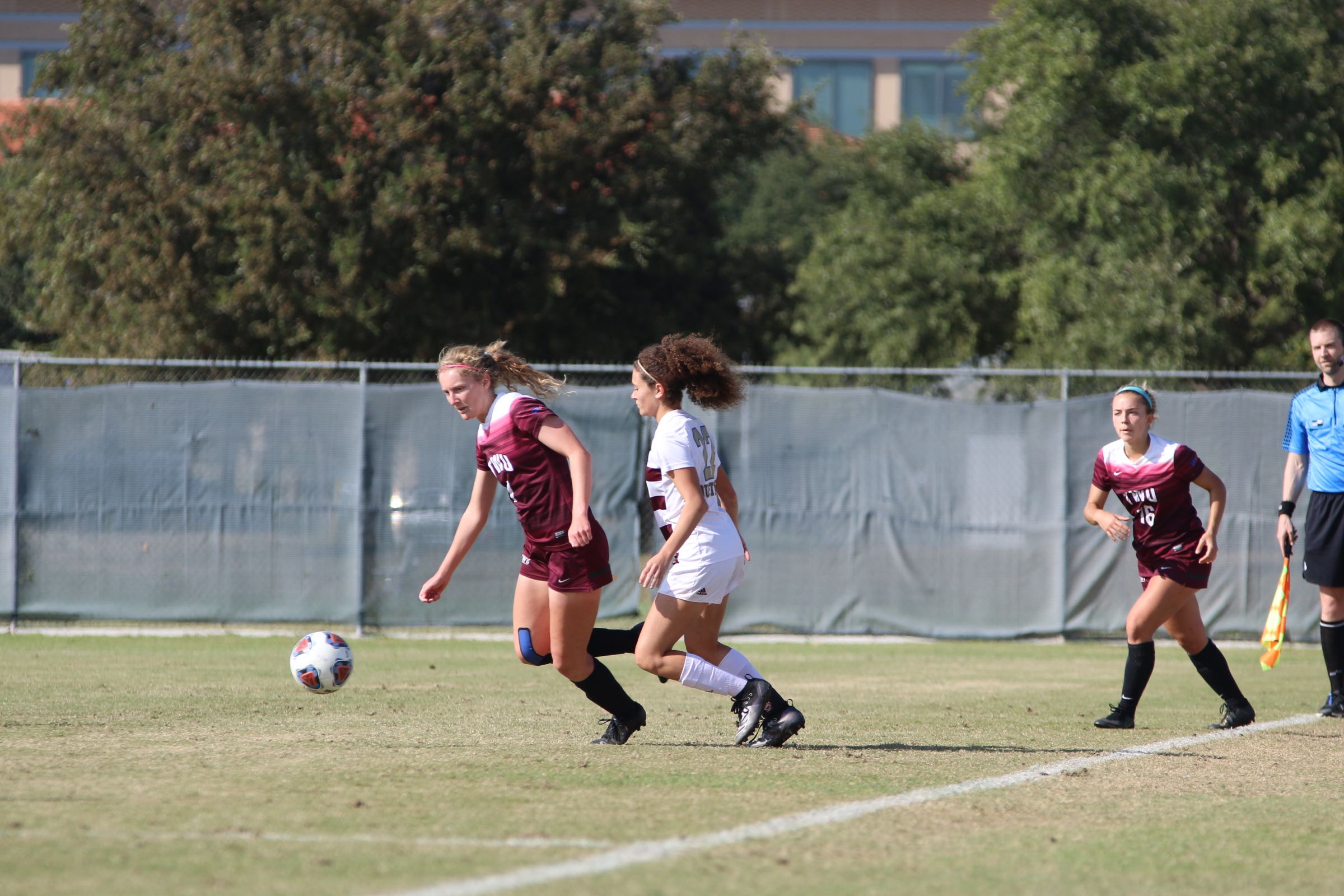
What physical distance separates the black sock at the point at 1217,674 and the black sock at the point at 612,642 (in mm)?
3095

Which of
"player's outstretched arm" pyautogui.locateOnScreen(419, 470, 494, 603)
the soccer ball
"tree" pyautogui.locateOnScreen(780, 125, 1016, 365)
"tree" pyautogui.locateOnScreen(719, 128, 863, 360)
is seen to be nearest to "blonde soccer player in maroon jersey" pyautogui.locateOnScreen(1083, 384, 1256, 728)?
"player's outstretched arm" pyautogui.locateOnScreen(419, 470, 494, 603)

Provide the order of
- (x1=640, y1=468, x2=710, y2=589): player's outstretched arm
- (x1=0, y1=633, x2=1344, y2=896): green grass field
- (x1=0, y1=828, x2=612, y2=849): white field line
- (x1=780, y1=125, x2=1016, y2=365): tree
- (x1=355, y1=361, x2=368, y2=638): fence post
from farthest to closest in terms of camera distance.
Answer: (x1=780, y1=125, x2=1016, y2=365): tree, (x1=355, y1=361, x2=368, y2=638): fence post, (x1=640, y1=468, x2=710, y2=589): player's outstretched arm, (x1=0, y1=828, x2=612, y2=849): white field line, (x1=0, y1=633, x2=1344, y2=896): green grass field

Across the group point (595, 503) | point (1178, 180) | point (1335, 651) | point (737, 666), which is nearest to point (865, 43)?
point (1178, 180)

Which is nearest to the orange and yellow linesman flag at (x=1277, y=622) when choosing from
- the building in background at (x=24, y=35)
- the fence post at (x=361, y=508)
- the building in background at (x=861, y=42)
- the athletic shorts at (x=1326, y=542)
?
→ the athletic shorts at (x=1326, y=542)

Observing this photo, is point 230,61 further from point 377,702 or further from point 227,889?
point 227,889

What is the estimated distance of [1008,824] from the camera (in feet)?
17.0

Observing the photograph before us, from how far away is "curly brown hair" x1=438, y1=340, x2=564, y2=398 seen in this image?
6.91 meters

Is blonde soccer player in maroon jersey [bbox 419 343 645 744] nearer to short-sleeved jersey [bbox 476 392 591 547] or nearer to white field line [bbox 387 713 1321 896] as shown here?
short-sleeved jersey [bbox 476 392 591 547]

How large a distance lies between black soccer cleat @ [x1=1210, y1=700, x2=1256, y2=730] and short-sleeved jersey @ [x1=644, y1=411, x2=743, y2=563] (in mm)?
3062

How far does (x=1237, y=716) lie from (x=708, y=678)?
3092 mm

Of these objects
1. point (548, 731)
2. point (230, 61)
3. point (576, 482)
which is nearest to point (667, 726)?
point (548, 731)

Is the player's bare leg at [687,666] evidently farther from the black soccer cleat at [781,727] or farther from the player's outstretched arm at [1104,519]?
the player's outstretched arm at [1104,519]

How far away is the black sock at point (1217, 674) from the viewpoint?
26.8ft

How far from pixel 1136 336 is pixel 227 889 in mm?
20241
